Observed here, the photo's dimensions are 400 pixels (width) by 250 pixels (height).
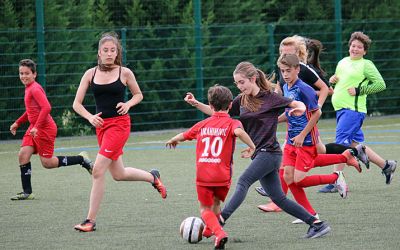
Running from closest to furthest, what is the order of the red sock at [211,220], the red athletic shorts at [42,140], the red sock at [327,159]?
1. the red sock at [211,220]
2. the red sock at [327,159]
3. the red athletic shorts at [42,140]

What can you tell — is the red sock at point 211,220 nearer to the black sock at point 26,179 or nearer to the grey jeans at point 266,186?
the grey jeans at point 266,186

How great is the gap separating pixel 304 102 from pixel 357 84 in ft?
10.4

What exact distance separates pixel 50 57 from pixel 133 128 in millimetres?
2581

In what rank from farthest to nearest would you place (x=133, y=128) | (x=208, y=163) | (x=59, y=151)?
(x=133, y=128) < (x=59, y=151) < (x=208, y=163)

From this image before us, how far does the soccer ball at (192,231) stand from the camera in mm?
8672

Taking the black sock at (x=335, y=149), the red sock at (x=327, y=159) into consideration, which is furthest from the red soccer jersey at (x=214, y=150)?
the black sock at (x=335, y=149)

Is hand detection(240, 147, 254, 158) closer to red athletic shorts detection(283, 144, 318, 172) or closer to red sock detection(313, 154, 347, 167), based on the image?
red athletic shorts detection(283, 144, 318, 172)

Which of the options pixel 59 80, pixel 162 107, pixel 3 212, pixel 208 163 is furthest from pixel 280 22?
pixel 208 163

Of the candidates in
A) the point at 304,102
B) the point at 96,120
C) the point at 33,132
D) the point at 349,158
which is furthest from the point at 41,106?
the point at 304,102

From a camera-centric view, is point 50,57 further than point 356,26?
No

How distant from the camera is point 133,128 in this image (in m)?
22.7

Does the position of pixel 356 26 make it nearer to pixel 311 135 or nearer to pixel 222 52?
pixel 222 52

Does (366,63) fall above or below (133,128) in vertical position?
above

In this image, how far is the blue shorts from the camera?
12.5 metres
